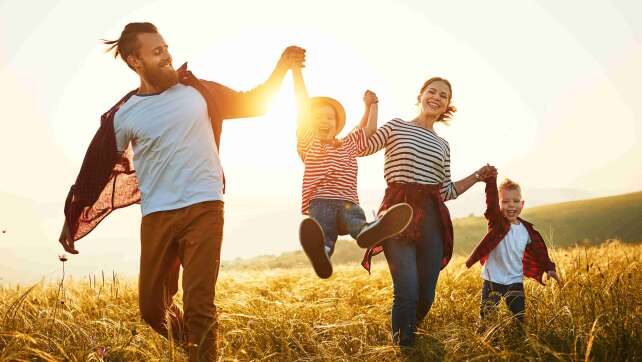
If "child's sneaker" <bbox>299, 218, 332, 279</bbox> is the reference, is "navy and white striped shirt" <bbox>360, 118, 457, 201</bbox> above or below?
above

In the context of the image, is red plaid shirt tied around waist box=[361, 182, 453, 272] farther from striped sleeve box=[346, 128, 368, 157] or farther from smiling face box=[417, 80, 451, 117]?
smiling face box=[417, 80, 451, 117]

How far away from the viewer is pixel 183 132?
388cm

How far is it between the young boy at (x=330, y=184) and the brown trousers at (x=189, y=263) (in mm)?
850

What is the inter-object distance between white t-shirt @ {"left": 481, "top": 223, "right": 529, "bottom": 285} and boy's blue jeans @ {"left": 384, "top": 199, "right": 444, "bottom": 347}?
721 mm

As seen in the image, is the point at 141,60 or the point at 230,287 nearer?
the point at 141,60

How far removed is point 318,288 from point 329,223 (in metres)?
3.44

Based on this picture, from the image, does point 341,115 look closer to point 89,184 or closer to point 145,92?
point 145,92

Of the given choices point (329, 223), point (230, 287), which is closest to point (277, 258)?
point (230, 287)

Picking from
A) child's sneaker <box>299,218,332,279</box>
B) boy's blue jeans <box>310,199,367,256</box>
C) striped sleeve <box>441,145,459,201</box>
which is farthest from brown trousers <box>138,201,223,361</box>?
striped sleeve <box>441,145,459,201</box>

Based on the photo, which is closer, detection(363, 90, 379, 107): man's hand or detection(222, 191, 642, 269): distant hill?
detection(363, 90, 379, 107): man's hand

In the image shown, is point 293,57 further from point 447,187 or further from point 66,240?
point 66,240

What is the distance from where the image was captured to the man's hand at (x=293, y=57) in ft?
13.7

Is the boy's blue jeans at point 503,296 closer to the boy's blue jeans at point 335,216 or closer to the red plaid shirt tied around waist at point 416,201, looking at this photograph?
the red plaid shirt tied around waist at point 416,201

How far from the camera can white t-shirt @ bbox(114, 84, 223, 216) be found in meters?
3.81
